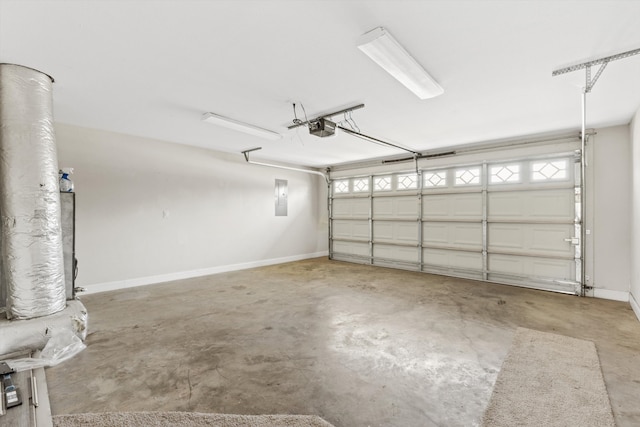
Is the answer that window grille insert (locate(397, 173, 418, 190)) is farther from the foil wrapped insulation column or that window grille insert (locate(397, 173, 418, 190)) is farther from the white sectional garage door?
the foil wrapped insulation column

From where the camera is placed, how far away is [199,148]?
5.55 m

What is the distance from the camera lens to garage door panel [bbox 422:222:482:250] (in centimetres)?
529

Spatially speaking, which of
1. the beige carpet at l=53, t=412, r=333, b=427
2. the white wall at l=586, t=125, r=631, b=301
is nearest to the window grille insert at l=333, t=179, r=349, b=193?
the white wall at l=586, t=125, r=631, b=301

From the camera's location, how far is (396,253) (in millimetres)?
6422

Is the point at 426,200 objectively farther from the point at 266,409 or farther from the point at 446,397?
the point at 266,409

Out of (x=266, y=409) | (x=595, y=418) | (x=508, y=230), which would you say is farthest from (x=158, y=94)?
(x=508, y=230)

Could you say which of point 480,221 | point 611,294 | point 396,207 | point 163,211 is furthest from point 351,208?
point 611,294

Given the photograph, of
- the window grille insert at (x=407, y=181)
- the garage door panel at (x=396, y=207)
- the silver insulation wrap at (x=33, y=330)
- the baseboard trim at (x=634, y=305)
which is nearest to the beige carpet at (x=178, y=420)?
the silver insulation wrap at (x=33, y=330)

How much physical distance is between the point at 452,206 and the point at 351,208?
253cm

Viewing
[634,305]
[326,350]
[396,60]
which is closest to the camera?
[396,60]

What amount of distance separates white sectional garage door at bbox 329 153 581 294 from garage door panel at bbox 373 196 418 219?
23 mm

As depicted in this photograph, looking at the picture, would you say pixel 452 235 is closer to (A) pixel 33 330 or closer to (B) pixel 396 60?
(B) pixel 396 60

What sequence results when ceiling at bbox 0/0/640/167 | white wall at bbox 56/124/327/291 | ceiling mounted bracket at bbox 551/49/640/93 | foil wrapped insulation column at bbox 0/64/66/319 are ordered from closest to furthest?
ceiling at bbox 0/0/640/167 → ceiling mounted bracket at bbox 551/49/640/93 → foil wrapped insulation column at bbox 0/64/66/319 → white wall at bbox 56/124/327/291

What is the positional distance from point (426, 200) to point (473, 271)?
168 cm
